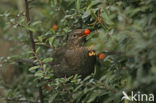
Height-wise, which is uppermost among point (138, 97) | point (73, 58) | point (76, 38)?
point (76, 38)

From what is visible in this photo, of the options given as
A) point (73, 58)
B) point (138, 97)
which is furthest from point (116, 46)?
point (73, 58)

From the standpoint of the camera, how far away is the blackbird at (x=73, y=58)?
2811 mm

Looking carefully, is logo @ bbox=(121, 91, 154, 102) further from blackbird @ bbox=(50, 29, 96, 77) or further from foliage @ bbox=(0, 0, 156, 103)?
blackbird @ bbox=(50, 29, 96, 77)

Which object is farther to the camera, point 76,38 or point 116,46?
point 76,38

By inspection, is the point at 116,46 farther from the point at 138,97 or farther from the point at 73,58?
the point at 73,58

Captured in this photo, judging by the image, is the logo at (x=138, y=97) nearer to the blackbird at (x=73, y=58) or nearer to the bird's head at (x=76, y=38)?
the blackbird at (x=73, y=58)

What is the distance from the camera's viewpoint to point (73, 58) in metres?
2.97

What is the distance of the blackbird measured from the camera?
9.22ft

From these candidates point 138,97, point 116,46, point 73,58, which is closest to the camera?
point 116,46

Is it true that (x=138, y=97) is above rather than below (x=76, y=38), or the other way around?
below

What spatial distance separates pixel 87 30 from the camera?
248cm

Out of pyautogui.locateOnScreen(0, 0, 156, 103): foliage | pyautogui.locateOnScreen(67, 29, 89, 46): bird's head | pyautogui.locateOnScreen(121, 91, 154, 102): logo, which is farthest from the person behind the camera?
pyautogui.locateOnScreen(67, 29, 89, 46): bird's head

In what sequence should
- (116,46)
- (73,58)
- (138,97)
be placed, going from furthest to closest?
(73,58) < (138,97) < (116,46)

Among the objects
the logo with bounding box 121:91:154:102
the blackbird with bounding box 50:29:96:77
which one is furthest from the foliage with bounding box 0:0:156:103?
the blackbird with bounding box 50:29:96:77
